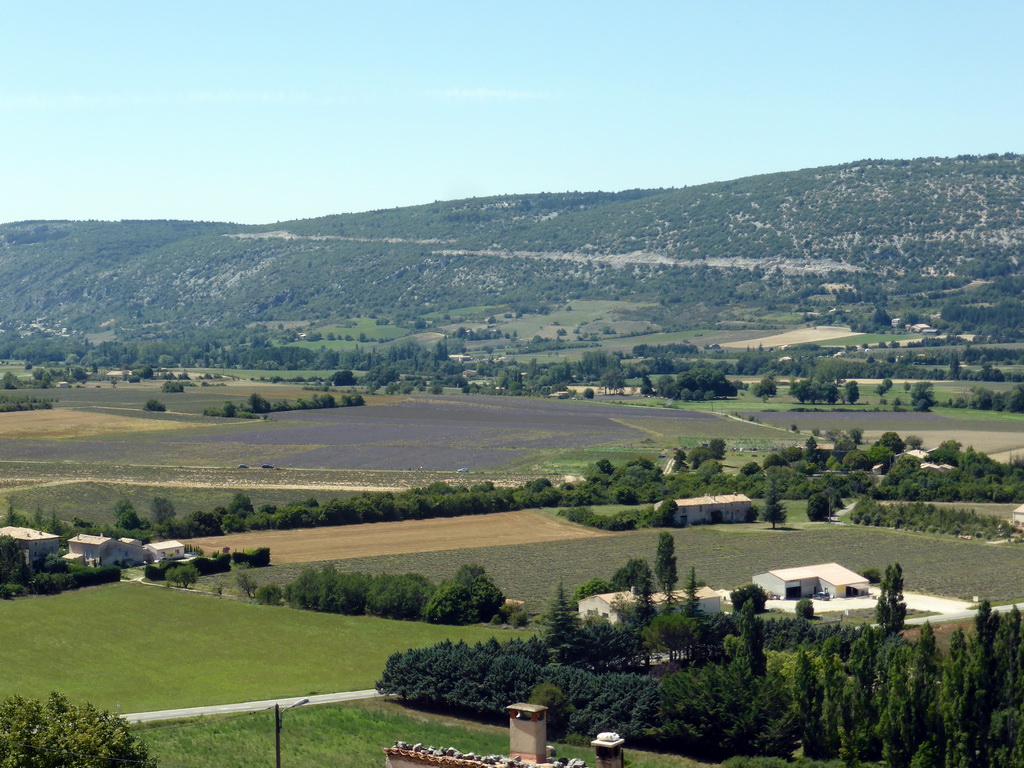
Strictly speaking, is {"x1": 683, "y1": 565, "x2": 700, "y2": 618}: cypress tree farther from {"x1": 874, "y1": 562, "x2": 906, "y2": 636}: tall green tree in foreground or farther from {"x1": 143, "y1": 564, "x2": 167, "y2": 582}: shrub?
{"x1": 143, "y1": 564, "x2": 167, "y2": 582}: shrub

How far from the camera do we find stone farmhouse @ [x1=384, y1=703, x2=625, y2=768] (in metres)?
22.4

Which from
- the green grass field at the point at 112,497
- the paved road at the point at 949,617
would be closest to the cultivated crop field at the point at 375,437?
the green grass field at the point at 112,497

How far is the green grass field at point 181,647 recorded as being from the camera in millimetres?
41719

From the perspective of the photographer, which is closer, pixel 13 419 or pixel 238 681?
pixel 238 681

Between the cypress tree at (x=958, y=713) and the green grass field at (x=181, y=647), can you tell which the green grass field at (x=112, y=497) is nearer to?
the green grass field at (x=181, y=647)

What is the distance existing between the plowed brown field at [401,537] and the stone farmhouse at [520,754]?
124ft

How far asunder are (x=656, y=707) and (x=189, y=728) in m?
11.6

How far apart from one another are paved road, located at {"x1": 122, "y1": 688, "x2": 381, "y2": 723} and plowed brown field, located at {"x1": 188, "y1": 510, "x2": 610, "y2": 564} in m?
20.4

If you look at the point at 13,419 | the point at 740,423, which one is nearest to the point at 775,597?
the point at 740,423

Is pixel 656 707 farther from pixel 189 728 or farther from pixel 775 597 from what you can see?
pixel 775 597

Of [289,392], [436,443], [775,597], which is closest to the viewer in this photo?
[775,597]

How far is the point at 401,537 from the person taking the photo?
2685 inches

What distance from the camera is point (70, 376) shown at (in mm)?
171625

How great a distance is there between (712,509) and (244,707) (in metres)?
38.8
